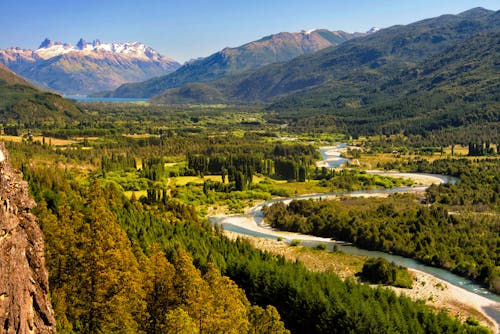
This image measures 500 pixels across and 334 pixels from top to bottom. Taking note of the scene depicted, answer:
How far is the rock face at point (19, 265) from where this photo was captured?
19516mm

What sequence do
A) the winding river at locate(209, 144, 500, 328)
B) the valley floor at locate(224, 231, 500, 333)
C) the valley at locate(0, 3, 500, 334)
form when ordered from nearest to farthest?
the valley at locate(0, 3, 500, 334) → the valley floor at locate(224, 231, 500, 333) → the winding river at locate(209, 144, 500, 328)

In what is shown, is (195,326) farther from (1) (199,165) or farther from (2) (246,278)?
(1) (199,165)

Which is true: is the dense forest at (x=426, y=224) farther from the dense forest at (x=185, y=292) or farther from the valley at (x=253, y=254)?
the dense forest at (x=185, y=292)

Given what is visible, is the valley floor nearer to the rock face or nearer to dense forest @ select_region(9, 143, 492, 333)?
dense forest @ select_region(9, 143, 492, 333)

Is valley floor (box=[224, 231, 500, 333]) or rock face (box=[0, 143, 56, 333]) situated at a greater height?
rock face (box=[0, 143, 56, 333])

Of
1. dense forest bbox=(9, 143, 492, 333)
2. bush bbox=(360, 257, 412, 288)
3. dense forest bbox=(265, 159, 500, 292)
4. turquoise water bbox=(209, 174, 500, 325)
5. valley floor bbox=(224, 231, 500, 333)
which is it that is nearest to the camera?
dense forest bbox=(9, 143, 492, 333)

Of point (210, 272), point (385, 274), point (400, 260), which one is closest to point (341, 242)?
point (400, 260)

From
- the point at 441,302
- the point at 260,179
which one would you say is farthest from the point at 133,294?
the point at 260,179

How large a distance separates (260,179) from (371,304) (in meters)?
128

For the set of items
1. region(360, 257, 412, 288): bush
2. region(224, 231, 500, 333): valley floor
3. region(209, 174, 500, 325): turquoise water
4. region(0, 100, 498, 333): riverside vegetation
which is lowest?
region(209, 174, 500, 325): turquoise water

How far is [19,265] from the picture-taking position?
20547mm

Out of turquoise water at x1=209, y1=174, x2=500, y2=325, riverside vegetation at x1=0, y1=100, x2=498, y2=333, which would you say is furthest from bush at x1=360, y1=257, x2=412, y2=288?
riverside vegetation at x1=0, y1=100, x2=498, y2=333

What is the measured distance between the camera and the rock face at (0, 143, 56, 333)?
1952 cm

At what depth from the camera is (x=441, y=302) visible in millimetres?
69688
